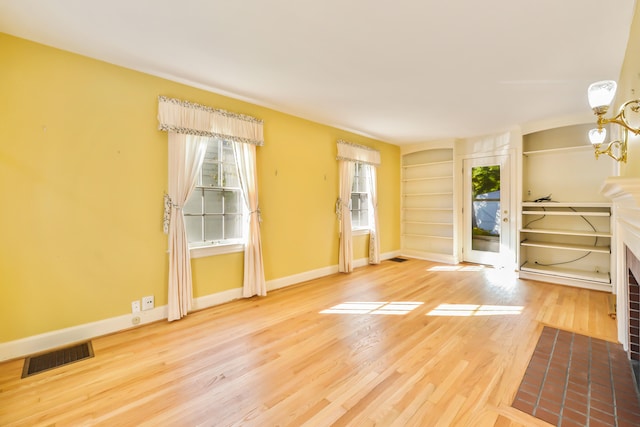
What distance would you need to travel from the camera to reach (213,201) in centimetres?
349

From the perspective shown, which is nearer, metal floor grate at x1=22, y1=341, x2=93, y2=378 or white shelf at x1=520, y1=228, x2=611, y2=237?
metal floor grate at x1=22, y1=341, x2=93, y2=378

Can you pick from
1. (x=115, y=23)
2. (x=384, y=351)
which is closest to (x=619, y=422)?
(x=384, y=351)

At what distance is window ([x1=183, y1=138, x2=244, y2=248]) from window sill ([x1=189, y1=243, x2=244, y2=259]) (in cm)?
7

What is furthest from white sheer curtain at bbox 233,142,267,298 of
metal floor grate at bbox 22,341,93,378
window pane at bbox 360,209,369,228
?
window pane at bbox 360,209,369,228

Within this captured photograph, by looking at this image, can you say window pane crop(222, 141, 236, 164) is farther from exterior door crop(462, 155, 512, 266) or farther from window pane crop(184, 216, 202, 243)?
exterior door crop(462, 155, 512, 266)

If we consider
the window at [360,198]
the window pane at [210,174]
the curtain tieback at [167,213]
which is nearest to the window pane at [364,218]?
the window at [360,198]

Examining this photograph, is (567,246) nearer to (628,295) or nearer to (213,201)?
(628,295)

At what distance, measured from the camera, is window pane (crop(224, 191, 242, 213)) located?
3.61 metres

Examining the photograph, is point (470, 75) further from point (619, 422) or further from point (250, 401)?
point (250, 401)

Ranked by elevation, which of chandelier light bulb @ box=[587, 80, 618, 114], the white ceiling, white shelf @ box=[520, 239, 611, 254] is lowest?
white shelf @ box=[520, 239, 611, 254]

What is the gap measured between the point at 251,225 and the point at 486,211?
453 cm

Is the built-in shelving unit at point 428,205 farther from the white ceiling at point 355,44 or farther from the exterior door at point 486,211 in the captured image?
the white ceiling at point 355,44

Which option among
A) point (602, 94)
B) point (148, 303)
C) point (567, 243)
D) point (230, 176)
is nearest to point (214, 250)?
point (148, 303)

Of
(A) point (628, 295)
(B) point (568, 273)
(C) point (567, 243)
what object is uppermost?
(C) point (567, 243)
